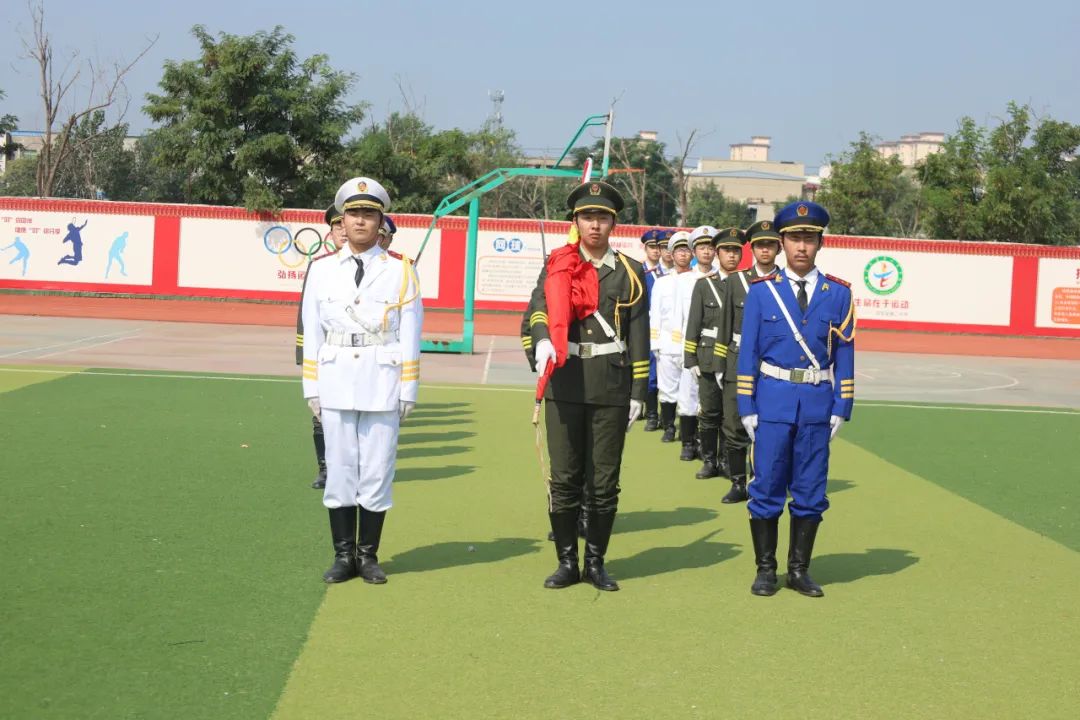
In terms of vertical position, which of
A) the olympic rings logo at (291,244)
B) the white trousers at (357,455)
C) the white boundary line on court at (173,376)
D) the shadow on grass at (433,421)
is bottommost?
the shadow on grass at (433,421)

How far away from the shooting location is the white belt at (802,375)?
6699 millimetres

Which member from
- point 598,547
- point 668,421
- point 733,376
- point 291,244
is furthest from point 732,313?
point 291,244

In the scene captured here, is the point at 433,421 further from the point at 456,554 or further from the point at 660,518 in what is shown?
the point at 456,554

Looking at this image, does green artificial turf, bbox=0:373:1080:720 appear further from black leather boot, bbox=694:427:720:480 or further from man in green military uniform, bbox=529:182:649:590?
man in green military uniform, bbox=529:182:649:590

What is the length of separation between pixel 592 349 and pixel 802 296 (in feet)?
3.85

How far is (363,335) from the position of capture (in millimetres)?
6633

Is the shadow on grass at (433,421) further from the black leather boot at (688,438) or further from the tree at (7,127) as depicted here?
the tree at (7,127)

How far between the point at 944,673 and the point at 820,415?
1.66 m

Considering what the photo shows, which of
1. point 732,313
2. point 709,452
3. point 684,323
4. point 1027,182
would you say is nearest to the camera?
point 732,313

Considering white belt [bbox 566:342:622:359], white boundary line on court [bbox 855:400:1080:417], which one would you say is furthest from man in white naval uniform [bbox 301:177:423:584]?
white boundary line on court [bbox 855:400:1080:417]

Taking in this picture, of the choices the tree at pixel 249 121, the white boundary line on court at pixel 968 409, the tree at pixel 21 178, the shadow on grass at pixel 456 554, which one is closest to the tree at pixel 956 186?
the tree at pixel 249 121

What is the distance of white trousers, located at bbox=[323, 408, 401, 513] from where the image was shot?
6652mm

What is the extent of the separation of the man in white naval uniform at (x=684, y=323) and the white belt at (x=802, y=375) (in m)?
3.70

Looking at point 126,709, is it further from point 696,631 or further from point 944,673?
point 944,673
